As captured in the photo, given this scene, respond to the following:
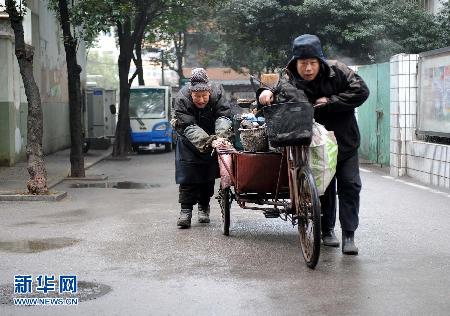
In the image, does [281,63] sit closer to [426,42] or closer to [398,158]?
[426,42]

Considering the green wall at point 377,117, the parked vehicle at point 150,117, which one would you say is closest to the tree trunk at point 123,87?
the parked vehicle at point 150,117

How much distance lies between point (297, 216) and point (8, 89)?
567 inches

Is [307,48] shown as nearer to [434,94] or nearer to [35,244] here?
[35,244]

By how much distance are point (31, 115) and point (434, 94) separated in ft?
21.8

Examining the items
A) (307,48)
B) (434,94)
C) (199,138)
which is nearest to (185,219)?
(199,138)

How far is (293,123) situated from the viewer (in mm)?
6332

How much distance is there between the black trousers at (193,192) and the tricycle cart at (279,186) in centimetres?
39

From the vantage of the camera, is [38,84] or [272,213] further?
[38,84]

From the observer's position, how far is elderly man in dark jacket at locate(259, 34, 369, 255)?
6.64 m

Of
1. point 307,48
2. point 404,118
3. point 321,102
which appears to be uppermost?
point 307,48

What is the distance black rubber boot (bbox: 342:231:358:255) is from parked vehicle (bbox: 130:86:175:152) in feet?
71.4

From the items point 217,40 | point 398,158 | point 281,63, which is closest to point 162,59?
point 217,40

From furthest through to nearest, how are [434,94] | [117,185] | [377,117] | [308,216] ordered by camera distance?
[377,117]
[117,185]
[434,94]
[308,216]

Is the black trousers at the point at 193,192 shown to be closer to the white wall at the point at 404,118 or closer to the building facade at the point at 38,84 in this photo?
the white wall at the point at 404,118
